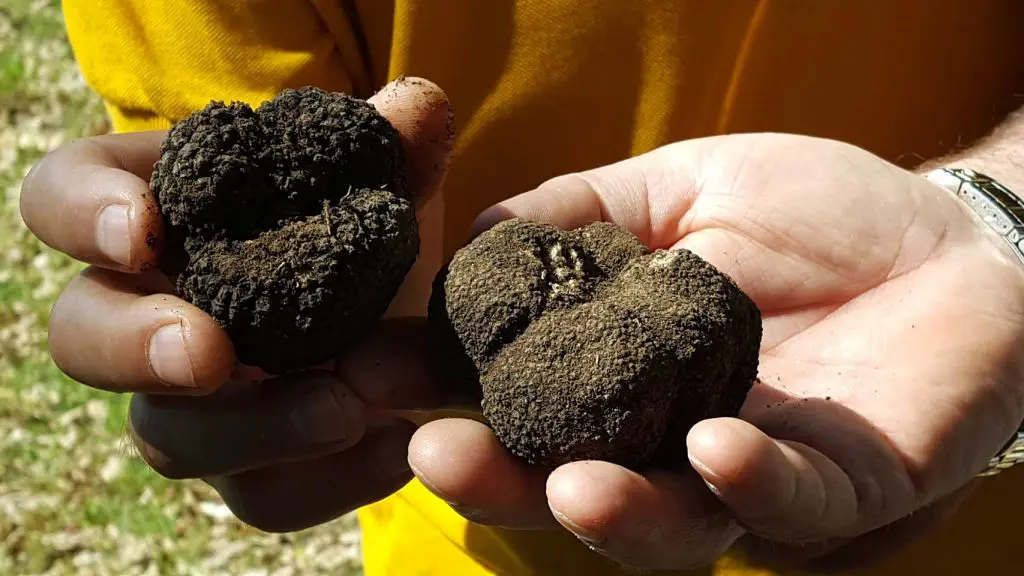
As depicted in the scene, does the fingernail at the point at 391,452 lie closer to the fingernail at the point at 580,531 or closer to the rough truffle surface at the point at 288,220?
the rough truffle surface at the point at 288,220

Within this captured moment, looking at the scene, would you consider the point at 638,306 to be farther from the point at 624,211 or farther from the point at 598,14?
the point at 598,14

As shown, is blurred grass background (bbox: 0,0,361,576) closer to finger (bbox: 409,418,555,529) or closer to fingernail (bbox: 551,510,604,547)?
finger (bbox: 409,418,555,529)

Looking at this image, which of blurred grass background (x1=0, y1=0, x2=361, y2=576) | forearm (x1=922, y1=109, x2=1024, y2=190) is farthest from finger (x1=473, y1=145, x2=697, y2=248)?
blurred grass background (x1=0, y1=0, x2=361, y2=576)

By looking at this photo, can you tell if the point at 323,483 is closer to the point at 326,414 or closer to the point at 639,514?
the point at 326,414

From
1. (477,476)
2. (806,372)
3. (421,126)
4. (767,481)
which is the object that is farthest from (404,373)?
(806,372)

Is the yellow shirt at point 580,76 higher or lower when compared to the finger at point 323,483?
higher

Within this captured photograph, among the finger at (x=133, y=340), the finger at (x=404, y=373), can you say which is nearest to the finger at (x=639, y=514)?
the finger at (x=404, y=373)

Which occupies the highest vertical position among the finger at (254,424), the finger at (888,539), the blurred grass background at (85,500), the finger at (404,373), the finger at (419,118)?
the finger at (419,118)

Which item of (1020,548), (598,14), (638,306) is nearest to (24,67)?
(598,14)
